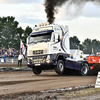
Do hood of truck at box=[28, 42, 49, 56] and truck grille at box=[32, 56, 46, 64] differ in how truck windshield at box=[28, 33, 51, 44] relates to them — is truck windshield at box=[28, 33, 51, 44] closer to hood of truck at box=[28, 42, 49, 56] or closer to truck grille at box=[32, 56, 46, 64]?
hood of truck at box=[28, 42, 49, 56]

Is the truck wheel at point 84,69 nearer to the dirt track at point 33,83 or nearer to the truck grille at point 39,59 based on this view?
the truck grille at point 39,59

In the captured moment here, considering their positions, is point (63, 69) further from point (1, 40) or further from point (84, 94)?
point (1, 40)

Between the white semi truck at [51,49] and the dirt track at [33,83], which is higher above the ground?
the white semi truck at [51,49]

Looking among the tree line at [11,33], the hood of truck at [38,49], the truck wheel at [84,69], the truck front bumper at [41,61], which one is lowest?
the truck wheel at [84,69]

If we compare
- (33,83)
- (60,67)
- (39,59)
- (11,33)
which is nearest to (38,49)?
(39,59)

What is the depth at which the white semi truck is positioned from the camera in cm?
1583

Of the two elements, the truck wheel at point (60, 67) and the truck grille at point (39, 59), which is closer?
the truck grille at point (39, 59)

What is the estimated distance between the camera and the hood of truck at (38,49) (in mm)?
15781

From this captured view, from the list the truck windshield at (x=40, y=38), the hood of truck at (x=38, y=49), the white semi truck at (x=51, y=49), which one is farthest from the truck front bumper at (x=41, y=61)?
the truck windshield at (x=40, y=38)

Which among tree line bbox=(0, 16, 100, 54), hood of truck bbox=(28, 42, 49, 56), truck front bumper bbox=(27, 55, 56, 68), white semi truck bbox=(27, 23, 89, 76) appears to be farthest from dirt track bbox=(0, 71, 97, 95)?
tree line bbox=(0, 16, 100, 54)

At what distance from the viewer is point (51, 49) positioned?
1578cm

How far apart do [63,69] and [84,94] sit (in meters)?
9.00

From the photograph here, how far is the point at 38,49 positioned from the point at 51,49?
92cm

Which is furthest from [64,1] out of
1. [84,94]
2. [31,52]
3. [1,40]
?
[1,40]
